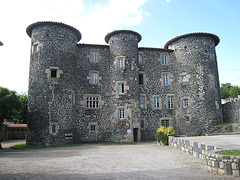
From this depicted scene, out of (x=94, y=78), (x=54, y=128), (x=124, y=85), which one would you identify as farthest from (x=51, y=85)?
(x=124, y=85)

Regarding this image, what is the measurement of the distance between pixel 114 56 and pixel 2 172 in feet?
55.9

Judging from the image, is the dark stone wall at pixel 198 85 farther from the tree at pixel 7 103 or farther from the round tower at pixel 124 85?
the tree at pixel 7 103

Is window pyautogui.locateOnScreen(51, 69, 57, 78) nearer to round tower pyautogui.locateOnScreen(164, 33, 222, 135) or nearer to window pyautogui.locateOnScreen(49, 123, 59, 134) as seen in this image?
window pyautogui.locateOnScreen(49, 123, 59, 134)

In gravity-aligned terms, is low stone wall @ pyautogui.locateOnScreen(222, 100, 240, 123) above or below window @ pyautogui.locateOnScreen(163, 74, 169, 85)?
below

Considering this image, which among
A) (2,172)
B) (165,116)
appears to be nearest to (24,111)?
Answer: (165,116)

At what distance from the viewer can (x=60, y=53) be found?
20297mm

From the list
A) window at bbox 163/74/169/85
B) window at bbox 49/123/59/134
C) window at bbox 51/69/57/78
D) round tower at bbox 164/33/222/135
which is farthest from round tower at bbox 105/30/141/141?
window at bbox 51/69/57/78

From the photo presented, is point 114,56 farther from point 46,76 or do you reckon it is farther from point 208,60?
point 208,60

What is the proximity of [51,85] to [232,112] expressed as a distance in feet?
67.7

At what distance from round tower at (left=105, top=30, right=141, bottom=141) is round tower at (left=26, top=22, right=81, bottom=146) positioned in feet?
15.5

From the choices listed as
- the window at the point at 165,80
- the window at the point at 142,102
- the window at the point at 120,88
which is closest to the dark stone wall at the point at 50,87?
the window at the point at 120,88

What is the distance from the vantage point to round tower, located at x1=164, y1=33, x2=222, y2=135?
70.4 feet

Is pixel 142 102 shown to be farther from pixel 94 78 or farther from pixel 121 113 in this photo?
pixel 94 78

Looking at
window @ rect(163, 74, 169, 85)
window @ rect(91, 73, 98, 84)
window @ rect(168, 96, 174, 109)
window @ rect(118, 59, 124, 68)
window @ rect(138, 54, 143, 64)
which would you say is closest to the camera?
window @ rect(118, 59, 124, 68)
